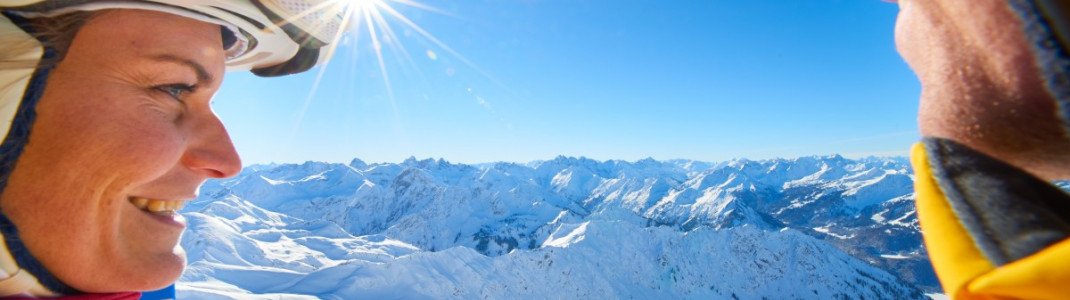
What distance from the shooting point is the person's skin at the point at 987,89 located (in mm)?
812

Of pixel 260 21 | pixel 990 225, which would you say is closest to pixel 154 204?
pixel 260 21

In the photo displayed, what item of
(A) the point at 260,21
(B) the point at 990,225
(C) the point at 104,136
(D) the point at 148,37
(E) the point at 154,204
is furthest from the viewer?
(A) the point at 260,21

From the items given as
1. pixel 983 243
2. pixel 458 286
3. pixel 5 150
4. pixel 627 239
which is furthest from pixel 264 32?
pixel 627 239

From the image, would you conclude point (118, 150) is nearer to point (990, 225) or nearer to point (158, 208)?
point (158, 208)

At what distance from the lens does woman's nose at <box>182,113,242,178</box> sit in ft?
7.02

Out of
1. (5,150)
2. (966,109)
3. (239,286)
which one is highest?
(966,109)

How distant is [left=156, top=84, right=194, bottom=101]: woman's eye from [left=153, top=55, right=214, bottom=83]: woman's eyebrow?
0.07m

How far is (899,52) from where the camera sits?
1239mm

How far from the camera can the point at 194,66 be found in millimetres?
2033

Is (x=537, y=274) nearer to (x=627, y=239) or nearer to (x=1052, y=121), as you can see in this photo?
(x=627, y=239)

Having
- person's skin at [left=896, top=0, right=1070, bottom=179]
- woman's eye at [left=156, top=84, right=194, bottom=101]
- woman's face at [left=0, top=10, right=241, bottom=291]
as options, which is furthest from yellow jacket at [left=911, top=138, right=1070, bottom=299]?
woman's eye at [left=156, top=84, right=194, bottom=101]

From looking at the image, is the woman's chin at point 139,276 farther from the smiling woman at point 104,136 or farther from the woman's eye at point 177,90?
the woman's eye at point 177,90

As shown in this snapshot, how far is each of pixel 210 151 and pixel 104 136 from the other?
51 cm

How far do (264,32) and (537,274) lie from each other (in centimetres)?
11200
